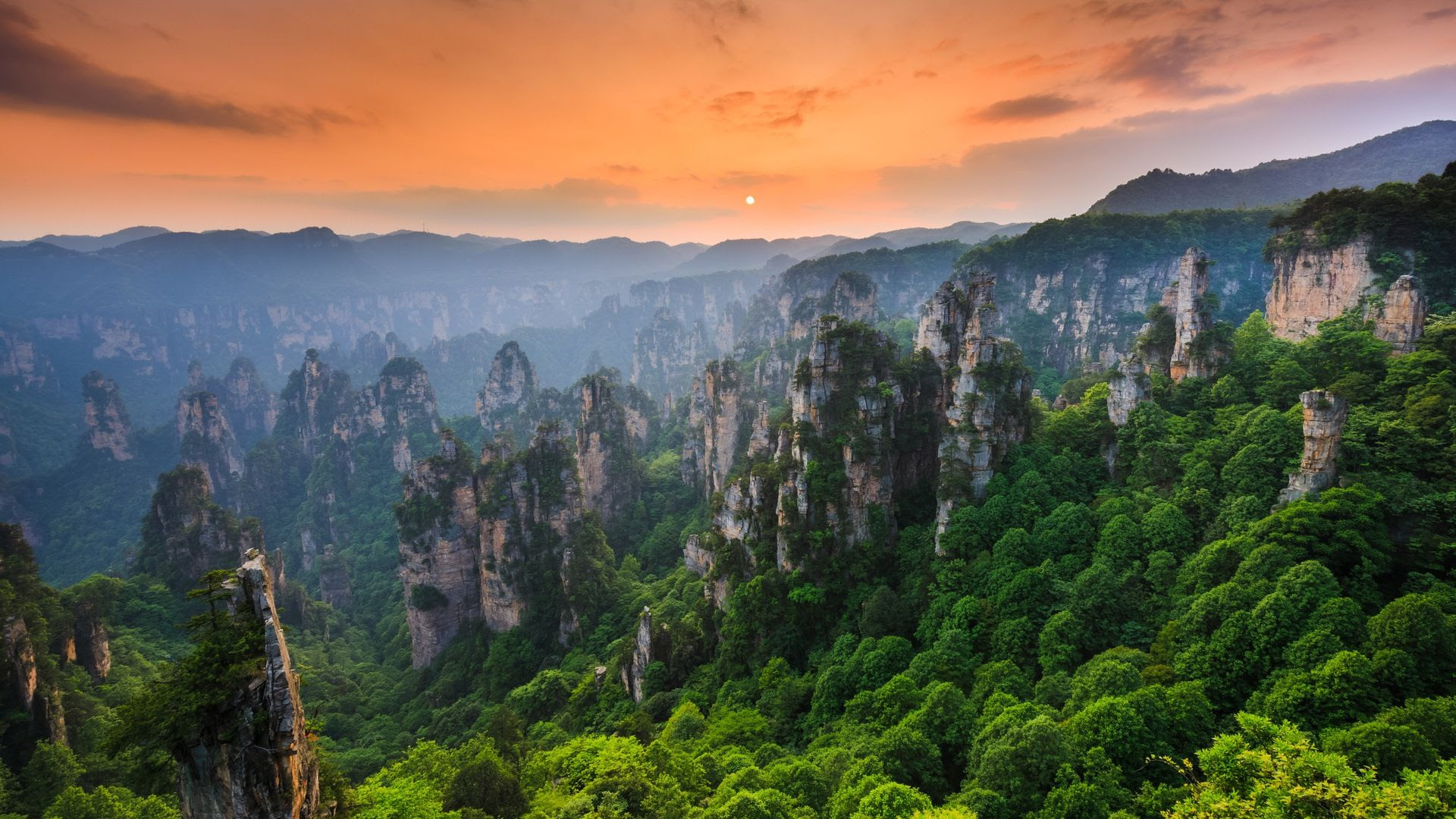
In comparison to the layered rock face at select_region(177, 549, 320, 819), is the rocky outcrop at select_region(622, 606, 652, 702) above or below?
below

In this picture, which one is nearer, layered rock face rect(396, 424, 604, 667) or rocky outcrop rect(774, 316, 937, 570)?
rocky outcrop rect(774, 316, 937, 570)

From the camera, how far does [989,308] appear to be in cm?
3978

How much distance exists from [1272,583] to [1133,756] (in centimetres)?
790

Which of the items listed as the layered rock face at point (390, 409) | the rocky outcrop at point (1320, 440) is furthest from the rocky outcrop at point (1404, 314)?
the layered rock face at point (390, 409)

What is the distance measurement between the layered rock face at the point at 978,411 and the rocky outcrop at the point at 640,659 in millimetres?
18880

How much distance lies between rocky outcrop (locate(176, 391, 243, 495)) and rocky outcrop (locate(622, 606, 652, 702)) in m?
105

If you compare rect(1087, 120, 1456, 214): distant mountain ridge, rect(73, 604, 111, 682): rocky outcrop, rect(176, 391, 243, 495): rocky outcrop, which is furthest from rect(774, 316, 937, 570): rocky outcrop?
rect(176, 391, 243, 495): rocky outcrop

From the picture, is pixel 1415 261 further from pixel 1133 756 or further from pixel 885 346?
pixel 1133 756

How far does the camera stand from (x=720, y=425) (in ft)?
238

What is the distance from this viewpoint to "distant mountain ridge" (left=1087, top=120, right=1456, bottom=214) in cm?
8275

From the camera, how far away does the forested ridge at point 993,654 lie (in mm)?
15195

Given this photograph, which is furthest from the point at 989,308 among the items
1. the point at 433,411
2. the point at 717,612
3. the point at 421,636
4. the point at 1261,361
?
the point at 433,411

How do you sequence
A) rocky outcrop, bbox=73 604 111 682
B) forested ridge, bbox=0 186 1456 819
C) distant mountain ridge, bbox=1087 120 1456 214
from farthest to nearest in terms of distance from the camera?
distant mountain ridge, bbox=1087 120 1456 214 < rocky outcrop, bbox=73 604 111 682 < forested ridge, bbox=0 186 1456 819

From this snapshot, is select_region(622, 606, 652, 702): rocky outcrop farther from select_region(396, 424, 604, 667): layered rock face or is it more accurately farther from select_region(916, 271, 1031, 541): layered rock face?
select_region(916, 271, 1031, 541): layered rock face
